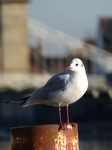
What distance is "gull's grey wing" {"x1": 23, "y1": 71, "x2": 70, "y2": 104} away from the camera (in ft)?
26.7

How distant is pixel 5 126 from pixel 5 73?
16.3 meters

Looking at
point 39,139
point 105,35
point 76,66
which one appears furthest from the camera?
point 105,35

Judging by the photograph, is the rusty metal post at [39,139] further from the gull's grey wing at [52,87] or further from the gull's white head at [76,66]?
the gull's grey wing at [52,87]

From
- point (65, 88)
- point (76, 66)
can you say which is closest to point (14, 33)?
point (65, 88)

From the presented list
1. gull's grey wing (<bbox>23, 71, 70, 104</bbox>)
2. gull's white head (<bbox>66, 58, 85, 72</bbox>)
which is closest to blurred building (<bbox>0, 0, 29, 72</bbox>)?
gull's grey wing (<bbox>23, 71, 70, 104</bbox>)

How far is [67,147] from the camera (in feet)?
23.0

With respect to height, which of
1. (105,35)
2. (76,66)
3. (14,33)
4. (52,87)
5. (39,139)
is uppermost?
(14,33)

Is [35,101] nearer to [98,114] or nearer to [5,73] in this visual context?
[98,114]

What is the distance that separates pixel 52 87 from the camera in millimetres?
8438

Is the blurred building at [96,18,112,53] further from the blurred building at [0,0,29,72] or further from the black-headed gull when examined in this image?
the black-headed gull

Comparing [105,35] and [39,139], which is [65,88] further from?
[105,35]

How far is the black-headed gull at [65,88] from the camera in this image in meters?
7.89

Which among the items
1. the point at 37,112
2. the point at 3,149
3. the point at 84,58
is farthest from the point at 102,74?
the point at 3,149

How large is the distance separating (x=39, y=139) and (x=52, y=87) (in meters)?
1.57
